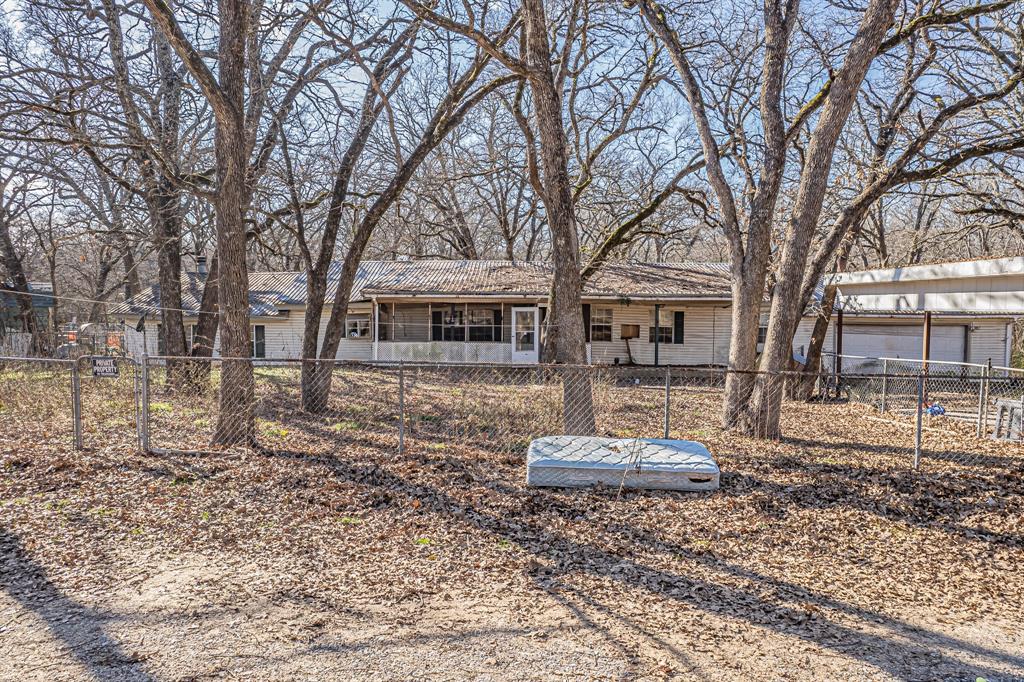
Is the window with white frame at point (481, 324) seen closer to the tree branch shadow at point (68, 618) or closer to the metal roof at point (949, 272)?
the metal roof at point (949, 272)

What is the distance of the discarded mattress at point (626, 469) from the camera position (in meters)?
5.82

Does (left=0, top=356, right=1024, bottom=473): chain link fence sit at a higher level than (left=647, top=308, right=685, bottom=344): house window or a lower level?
lower

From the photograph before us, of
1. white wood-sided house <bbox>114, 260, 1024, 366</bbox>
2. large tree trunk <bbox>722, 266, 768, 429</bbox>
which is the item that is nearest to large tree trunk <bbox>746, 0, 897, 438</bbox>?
large tree trunk <bbox>722, 266, 768, 429</bbox>

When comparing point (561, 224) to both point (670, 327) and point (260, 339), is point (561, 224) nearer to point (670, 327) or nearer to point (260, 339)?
point (670, 327)

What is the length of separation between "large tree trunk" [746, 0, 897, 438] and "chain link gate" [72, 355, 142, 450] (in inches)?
319

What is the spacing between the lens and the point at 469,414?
10211mm

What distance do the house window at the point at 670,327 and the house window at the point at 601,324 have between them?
1.44 metres

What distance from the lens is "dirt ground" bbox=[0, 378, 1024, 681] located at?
3057mm

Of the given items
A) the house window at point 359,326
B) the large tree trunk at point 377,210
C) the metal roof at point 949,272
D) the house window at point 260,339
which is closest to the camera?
the metal roof at point 949,272

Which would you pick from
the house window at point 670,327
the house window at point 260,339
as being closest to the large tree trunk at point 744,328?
the house window at point 670,327

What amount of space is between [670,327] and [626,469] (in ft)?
50.6

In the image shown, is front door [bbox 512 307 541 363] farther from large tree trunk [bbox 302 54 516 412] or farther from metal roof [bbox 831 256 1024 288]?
metal roof [bbox 831 256 1024 288]

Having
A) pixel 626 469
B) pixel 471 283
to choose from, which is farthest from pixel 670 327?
pixel 626 469

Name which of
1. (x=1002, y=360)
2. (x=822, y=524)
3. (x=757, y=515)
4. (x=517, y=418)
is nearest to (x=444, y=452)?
(x=517, y=418)
